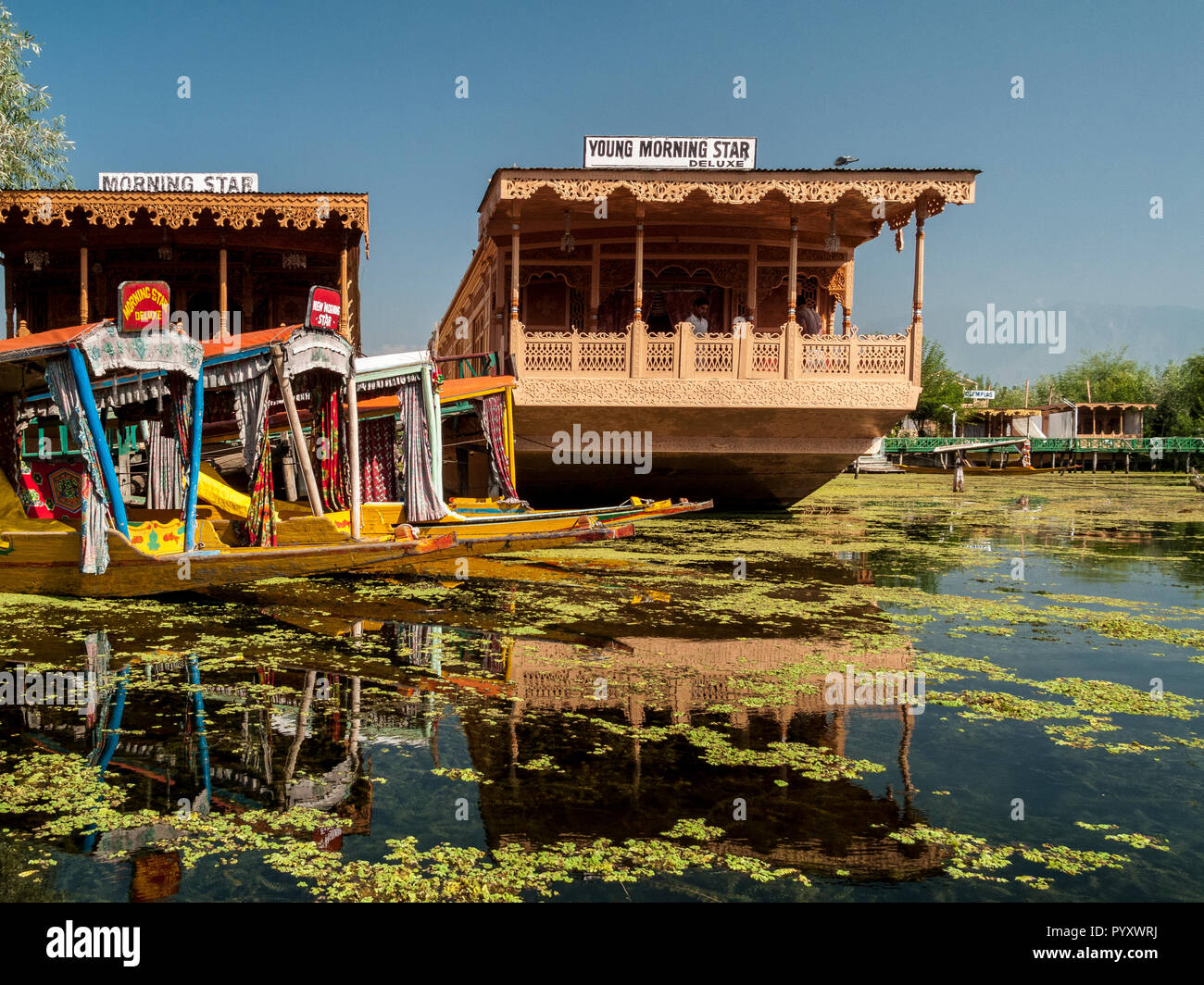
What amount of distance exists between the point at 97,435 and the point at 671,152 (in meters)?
10.8

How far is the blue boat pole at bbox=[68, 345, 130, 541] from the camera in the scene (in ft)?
23.0

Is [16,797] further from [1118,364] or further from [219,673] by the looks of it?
[1118,364]

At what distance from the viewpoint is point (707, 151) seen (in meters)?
15.2

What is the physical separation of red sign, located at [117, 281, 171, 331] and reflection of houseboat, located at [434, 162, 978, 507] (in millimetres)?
6165

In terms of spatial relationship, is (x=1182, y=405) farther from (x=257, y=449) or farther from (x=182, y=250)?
(x=257, y=449)

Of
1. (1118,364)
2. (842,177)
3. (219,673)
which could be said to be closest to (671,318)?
(842,177)

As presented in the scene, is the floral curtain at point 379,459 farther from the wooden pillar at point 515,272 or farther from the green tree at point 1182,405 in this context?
the green tree at point 1182,405

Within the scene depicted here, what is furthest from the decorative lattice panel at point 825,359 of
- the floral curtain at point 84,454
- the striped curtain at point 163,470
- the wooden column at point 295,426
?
the floral curtain at point 84,454

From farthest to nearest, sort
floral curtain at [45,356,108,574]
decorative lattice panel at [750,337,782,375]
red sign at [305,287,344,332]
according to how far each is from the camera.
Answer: decorative lattice panel at [750,337,782,375] → red sign at [305,287,344,332] → floral curtain at [45,356,108,574]

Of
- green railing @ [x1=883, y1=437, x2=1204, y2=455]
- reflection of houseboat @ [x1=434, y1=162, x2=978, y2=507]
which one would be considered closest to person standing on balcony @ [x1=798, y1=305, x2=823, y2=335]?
reflection of houseboat @ [x1=434, y1=162, x2=978, y2=507]

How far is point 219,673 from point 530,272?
12.7 m

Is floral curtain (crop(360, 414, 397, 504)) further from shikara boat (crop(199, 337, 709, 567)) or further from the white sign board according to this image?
the white sign board

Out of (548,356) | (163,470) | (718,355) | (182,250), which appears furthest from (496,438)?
(182,250)

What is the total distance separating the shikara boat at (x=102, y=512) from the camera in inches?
281
